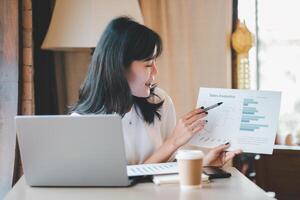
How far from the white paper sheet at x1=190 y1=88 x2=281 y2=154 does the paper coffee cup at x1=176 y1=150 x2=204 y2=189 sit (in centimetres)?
26

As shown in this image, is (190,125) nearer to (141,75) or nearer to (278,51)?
(141,75)

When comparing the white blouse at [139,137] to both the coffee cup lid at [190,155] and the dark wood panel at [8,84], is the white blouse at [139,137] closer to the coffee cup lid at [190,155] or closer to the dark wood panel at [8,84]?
the coffee cup lid at [190,155]

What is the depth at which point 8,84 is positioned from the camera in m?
2.10

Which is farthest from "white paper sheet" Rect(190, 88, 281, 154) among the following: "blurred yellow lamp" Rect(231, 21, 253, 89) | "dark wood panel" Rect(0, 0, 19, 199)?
"blurred yellow lamp" Rect(231, 21, 253, 89)

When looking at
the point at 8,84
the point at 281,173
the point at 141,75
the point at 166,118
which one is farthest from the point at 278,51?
the point at 8,84

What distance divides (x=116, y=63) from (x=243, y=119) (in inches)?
20.1

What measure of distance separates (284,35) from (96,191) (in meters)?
1.90

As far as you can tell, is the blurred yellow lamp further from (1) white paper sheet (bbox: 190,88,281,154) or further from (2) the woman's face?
(1) white paper sheet (bbox: 190,88,281,154)

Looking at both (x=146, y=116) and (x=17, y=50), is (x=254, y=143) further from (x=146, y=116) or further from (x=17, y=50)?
(x=17, y=50)

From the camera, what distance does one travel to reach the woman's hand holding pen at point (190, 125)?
1459 mm

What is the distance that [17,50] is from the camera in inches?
84.0

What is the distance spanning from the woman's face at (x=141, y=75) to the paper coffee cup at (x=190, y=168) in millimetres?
497

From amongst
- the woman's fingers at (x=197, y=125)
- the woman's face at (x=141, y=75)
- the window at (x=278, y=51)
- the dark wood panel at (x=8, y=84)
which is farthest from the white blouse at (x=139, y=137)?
the window at (x=278, y=51)

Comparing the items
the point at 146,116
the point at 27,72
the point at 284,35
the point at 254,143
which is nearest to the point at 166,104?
the point at 146,116
